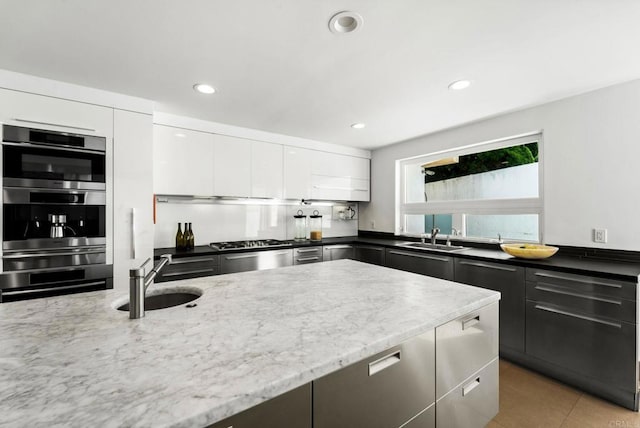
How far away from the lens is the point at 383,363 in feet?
3.06

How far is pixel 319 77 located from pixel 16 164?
2394mm

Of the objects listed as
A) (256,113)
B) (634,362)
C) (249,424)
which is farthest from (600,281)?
(256,113)

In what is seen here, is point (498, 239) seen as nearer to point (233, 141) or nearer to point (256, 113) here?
point (256, 113)

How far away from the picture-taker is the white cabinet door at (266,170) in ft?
11.6

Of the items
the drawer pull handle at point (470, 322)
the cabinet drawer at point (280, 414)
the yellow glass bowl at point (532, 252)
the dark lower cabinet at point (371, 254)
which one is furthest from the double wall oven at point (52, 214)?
the yellow glass bowl at point (532, 252)

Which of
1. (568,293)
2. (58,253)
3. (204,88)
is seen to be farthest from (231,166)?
(568,293)

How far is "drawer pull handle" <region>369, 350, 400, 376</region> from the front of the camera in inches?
35.3

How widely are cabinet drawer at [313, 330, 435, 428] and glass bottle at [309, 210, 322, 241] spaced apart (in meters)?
3.16

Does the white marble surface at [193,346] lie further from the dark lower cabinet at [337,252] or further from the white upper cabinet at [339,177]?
the white upper cabinet at [339,177]

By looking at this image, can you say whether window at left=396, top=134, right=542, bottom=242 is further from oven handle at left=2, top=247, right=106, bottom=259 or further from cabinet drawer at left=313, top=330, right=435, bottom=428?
oven handle at left=2, top=247, right=106, bottom=259

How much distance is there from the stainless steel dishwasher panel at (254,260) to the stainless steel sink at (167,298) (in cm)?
160

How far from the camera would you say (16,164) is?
2131 mm

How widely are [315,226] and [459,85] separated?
8.98 feet

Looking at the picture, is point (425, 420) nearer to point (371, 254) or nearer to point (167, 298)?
point (167, 298)
